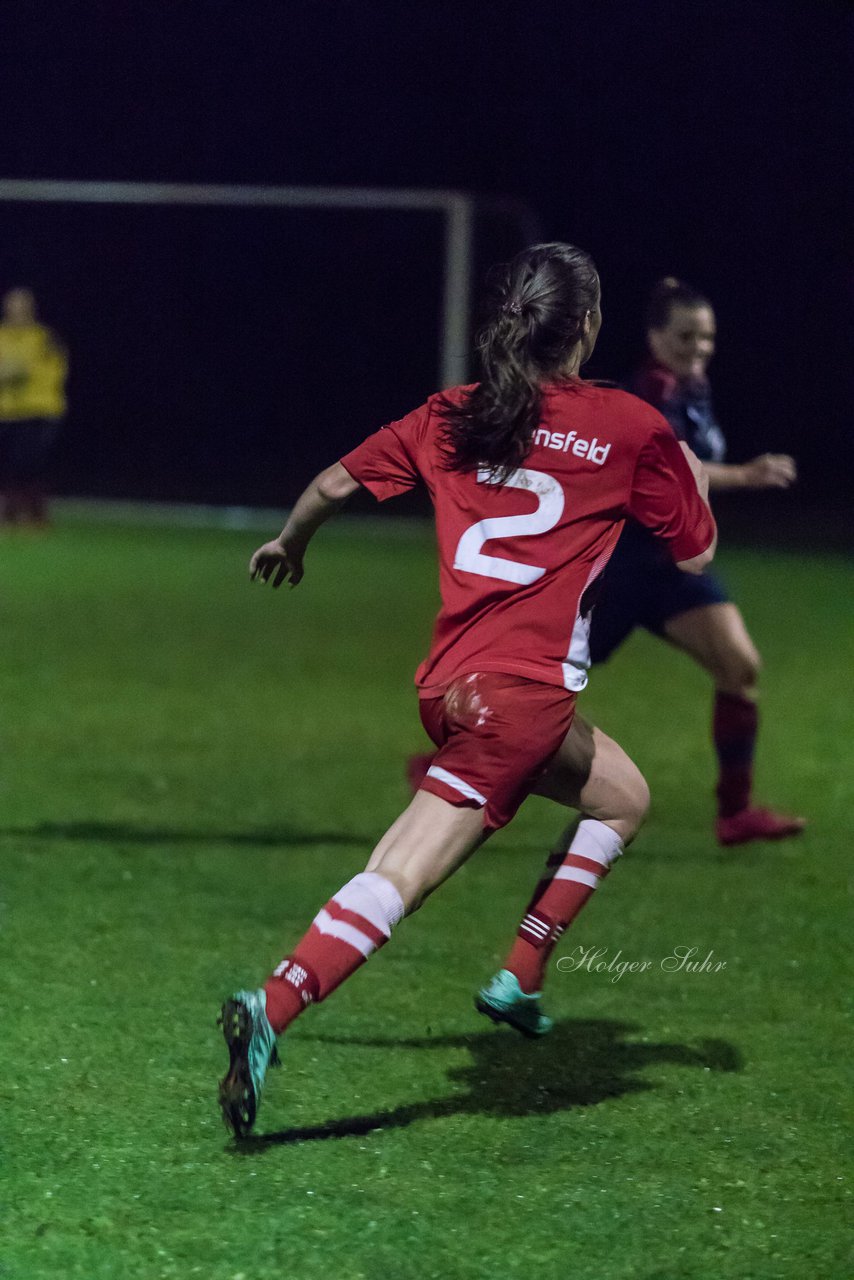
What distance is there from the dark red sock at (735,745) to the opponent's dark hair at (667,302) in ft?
4.46

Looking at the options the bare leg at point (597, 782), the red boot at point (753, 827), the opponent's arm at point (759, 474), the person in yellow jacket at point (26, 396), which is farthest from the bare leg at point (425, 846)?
the person in yellow jacket at point (26, 396)

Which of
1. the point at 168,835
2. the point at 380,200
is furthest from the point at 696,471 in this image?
the point at 380,200

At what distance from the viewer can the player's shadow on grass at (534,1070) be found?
413 centimetres

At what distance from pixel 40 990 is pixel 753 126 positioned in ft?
70.7

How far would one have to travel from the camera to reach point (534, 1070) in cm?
454

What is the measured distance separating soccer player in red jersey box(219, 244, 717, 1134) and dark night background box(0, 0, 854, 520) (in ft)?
A: 64.1

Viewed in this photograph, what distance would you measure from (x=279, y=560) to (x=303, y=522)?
14cm

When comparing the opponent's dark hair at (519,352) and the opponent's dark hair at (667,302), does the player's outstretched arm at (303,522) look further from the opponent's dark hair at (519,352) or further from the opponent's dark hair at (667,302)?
the opponent's dark hair at (667,302)

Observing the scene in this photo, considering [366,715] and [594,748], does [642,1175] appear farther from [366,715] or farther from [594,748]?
[366,715]

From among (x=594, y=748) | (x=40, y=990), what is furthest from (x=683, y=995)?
(x=40, y=990)

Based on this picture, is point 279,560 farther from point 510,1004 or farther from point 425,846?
point 510,1004

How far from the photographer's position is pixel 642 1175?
384 cm

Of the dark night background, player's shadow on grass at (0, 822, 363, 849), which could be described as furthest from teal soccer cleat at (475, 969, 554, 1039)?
the dark night background

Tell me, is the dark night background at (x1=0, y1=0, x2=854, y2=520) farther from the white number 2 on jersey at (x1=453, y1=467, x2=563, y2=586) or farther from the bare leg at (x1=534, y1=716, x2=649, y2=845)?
the white number 2 on jersey at (x1=453, y1=467, x2=563, y2=586)
